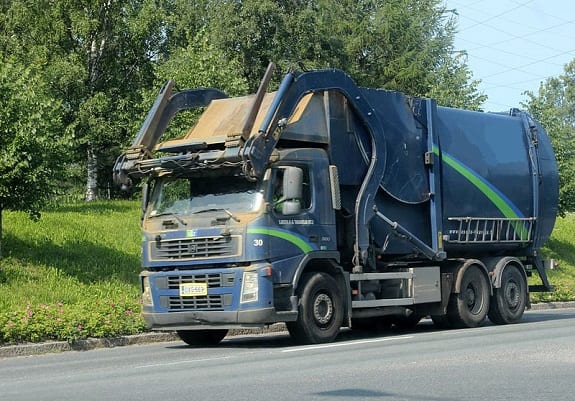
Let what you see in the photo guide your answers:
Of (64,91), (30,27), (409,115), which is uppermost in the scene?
(30,27)

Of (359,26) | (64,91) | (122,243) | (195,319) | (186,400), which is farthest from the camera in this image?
(359,26)

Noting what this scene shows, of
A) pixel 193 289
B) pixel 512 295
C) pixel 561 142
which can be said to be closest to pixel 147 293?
pixel 193 289

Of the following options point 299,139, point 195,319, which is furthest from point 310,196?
point 195,319

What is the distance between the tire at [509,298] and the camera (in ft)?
60.2

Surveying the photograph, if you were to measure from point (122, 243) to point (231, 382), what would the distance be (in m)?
16.5

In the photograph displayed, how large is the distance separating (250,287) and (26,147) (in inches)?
365

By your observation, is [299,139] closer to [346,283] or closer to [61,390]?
[346,283]

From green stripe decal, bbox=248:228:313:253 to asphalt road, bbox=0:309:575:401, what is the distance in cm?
147

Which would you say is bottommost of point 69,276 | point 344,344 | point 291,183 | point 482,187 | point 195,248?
point 344,344

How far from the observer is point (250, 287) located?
45.5 feet

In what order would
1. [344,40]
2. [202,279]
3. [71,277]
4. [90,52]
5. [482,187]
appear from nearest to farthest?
[202,279] < [482,187] < [71,277] < [90,52] < [344,40]

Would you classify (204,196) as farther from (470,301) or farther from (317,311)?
(470,301)

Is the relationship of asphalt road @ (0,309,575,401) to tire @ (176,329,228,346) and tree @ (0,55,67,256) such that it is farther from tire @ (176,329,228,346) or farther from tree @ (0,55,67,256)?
tree @ (0,55,67,256)

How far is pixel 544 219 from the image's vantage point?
65.6ft
